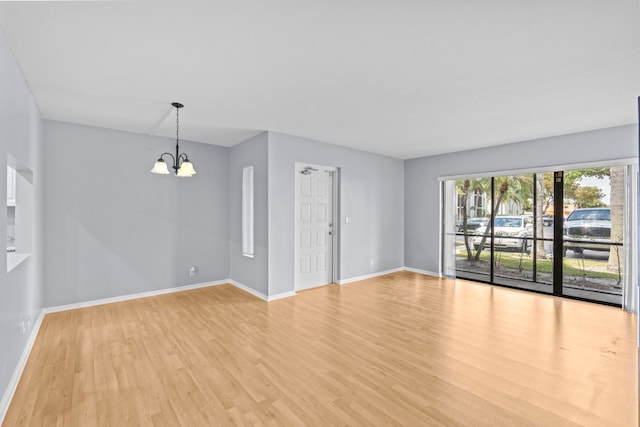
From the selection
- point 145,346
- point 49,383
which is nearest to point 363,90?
point 145,346

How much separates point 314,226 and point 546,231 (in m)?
3.99

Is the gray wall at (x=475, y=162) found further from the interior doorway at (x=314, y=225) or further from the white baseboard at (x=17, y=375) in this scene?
the white baseboard at (x=17, y=375)

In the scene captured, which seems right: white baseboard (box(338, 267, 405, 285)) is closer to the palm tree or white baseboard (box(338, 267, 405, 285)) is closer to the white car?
the white car

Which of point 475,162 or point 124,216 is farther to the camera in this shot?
point 475,162

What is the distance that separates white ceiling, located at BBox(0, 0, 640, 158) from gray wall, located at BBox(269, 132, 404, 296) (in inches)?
34.5

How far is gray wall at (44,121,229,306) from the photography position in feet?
13.3

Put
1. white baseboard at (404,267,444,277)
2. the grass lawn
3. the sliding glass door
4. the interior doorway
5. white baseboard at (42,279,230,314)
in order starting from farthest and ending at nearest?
1. white baseboard at (404,267,444,277)
2. the interior doorway
3. the grass lawn
4. the sliding glass door
5. white baseboard at (42,279,230,314)

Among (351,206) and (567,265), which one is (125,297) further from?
(567,265)

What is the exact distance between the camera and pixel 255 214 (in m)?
4.87

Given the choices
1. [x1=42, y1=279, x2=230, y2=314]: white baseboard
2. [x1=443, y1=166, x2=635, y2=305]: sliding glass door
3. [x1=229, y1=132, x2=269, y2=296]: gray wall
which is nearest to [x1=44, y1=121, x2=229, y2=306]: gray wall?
[x1=42, y1=279, x2=230, y2=314]: white baseboard

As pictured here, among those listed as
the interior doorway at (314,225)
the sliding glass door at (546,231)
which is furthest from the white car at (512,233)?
the interior doorway at (314,225)

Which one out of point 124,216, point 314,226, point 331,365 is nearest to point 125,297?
point 124,216

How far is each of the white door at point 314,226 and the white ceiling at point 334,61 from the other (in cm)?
134

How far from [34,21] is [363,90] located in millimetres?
2581
